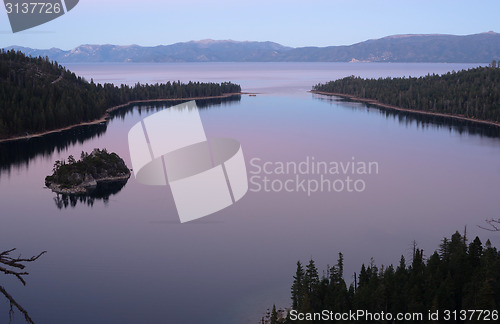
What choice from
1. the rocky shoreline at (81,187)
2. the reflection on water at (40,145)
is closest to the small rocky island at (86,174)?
the rocky shoreline at (81,187)

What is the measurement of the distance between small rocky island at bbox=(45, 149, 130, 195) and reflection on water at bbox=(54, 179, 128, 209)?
1227 millimetres

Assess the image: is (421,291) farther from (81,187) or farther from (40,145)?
(40,145)

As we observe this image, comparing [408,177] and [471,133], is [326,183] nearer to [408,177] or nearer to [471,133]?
[408,177]

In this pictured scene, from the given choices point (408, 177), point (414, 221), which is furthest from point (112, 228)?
point (408, 177)

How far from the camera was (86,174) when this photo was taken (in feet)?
325

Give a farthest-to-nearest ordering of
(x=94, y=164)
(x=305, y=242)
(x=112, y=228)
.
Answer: (x=94, y=164)
(x=112, y=228)
(x=305, y=242)

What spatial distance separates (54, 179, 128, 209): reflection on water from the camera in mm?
89575

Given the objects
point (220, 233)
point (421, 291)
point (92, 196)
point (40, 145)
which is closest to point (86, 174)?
point (92, 196)

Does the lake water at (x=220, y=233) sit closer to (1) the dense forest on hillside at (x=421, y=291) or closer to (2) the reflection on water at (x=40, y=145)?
(2) the reflection on water at (x=40, y=145)

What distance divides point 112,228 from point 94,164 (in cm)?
3082

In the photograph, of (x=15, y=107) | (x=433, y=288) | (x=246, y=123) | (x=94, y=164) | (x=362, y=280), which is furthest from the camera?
(x=246, y=123)

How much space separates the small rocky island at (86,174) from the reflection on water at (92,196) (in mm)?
1227

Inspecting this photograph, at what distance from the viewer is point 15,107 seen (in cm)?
16350

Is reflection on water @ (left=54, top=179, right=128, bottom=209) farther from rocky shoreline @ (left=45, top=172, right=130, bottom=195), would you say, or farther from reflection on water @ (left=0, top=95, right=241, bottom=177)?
reflection on water @ (left=0, top=95, right=241, bottom=177)
